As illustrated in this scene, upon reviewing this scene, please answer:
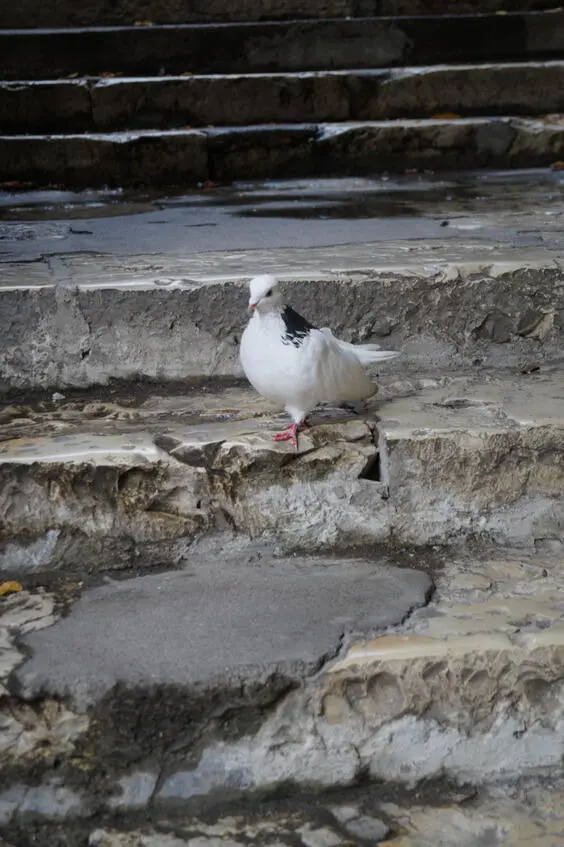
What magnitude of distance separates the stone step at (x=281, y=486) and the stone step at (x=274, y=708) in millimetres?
293

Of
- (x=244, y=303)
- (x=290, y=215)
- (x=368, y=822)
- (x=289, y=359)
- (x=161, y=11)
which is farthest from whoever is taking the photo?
(x=161, y=11)

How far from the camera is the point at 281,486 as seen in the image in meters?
2.46

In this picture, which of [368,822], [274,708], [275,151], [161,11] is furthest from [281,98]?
[368,822]

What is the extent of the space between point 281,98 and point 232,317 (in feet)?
9.15

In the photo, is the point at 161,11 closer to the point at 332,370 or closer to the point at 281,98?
the point at 281,98

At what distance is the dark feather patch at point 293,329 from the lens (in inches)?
94.5

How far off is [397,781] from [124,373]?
1.50m

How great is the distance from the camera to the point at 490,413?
8.42ft

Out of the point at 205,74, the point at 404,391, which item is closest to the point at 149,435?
the point at 404,391

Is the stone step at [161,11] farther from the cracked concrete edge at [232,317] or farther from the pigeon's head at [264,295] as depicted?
the pigeon's head at [264,295]

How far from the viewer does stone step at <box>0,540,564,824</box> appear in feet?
6.34

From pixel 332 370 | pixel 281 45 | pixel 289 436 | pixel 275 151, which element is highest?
pixel 281 45

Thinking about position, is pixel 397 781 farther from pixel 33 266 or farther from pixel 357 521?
pixel 33 266

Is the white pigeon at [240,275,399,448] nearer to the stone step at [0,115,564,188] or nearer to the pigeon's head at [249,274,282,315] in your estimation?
the pigeon's head at [249,274,282,315]
